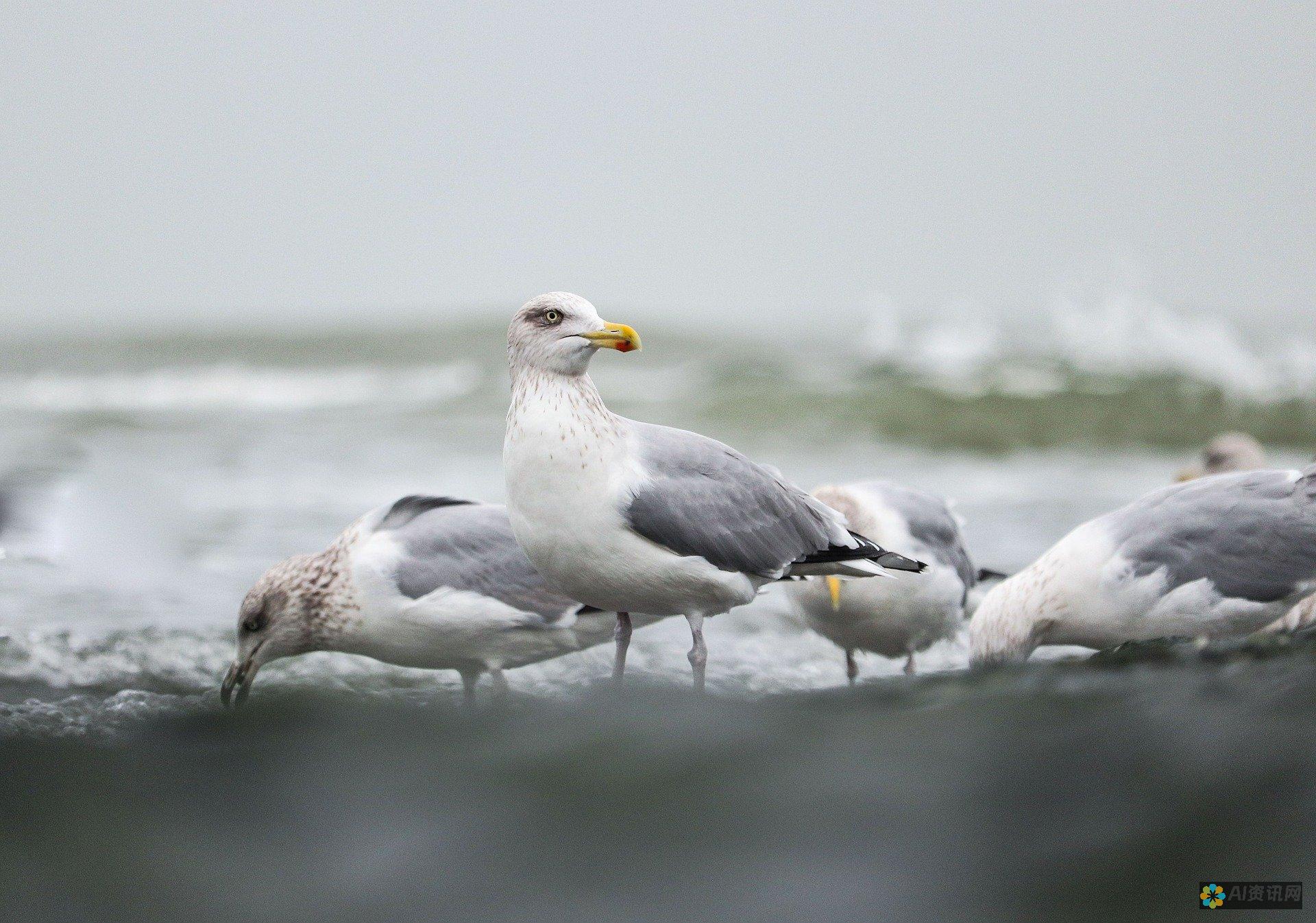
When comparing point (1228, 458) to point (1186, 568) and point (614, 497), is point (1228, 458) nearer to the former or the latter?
point (1186, 568)

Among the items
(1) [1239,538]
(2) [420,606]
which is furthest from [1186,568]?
(2) [420,606]

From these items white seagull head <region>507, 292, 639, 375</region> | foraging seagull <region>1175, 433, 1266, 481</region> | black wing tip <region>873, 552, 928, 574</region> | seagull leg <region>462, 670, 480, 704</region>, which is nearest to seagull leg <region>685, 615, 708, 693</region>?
black wing tip <region>873, 552, 928, 574</region>

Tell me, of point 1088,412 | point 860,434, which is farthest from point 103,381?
point 1088,412

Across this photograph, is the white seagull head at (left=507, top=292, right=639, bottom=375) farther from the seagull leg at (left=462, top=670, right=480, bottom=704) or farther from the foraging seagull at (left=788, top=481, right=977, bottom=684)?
the foraging seagull at (left=788, top=481, right=977, bottom=684)

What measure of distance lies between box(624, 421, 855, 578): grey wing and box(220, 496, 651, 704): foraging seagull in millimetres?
733

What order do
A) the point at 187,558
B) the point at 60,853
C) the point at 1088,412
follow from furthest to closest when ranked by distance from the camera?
1. the point at 1088,412
2. the point at 187,558
3. the point at 60,853

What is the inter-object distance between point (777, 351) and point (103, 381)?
10.3m

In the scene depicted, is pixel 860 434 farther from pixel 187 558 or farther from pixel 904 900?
pixel 904 900

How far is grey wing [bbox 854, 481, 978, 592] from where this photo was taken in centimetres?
498

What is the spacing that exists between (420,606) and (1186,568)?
7.49 feet

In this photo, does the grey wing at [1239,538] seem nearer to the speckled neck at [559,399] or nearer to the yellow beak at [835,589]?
the yellow beak at [835,589]

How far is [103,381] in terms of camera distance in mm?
19750

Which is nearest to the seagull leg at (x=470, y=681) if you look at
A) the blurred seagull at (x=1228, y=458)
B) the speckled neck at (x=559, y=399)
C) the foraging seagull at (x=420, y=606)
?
the foraging seagull at (x=420, y=606)

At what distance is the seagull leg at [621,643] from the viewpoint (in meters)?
3.76
